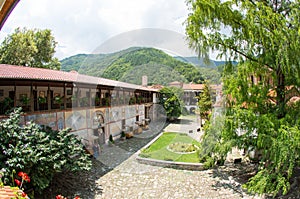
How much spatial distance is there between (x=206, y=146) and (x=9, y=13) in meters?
8.68

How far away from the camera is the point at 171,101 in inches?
861

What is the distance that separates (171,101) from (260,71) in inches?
597

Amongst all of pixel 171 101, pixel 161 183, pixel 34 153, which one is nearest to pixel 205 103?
pixel 171 101

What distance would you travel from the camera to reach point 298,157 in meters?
5.63

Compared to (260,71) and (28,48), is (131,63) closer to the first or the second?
(260,71)

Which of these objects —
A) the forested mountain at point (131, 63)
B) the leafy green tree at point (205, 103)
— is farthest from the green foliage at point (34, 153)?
the leafy green tree at point (205, 103)

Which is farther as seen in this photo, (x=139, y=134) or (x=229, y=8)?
(x=139, y=134)

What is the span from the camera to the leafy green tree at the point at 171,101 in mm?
21688

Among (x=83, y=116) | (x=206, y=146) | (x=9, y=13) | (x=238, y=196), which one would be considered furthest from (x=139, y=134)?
(x=9, y=13)

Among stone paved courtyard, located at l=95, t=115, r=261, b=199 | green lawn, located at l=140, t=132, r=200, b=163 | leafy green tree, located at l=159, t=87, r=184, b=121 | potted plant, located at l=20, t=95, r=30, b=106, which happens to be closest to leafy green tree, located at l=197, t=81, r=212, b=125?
leafy green tree, located at l=159, t=87, r=184, b=121

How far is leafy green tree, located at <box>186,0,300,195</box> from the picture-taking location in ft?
18.6

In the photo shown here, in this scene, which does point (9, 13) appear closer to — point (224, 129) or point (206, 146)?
point (224, 129)

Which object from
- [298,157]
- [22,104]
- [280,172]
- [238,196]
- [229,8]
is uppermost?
[229,8]

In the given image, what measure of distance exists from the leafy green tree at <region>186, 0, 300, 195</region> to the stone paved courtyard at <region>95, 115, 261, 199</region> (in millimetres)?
995
